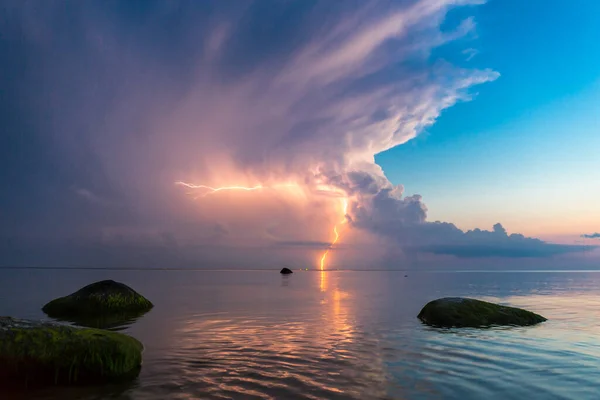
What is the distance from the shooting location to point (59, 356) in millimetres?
10586

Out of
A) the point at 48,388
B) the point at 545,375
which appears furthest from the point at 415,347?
the point at 48,388

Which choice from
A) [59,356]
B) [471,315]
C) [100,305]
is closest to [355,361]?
[59,356]

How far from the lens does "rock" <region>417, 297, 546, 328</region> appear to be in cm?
2123

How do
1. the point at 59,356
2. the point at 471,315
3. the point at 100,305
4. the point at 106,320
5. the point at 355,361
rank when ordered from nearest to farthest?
1. the point at 59,356
2. the point at 355,361
3. the point at 471,315
4. the point at 106,320
5. the point at 100,305

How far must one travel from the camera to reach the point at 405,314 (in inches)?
1061

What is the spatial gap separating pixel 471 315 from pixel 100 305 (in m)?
24.6

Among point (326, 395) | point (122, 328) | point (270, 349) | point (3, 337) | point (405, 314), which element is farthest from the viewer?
point (405, 314)

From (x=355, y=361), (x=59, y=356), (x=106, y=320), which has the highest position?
(x=59, y=356)

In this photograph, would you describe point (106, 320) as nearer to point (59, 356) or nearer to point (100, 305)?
point (100, 305)

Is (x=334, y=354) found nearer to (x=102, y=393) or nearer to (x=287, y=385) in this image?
(x=287, y=385)

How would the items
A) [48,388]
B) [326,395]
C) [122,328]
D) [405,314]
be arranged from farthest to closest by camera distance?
1. [405,314]
2. [122,328]
3. [48,388]
4. [326,395]

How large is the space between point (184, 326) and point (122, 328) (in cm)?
317

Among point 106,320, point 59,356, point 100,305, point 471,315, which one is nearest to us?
point 59,356

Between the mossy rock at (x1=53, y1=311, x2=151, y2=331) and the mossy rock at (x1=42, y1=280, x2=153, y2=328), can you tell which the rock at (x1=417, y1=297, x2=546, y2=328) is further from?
the mossy rock at (x1=42, y1=280, x2=153, y2=328)
